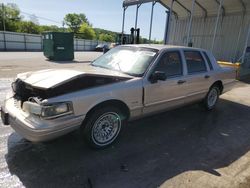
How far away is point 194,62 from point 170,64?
0.92 metres

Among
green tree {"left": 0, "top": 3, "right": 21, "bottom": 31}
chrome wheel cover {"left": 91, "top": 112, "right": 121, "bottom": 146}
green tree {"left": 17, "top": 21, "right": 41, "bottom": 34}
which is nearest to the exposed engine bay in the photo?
chrome wheel cover {"left": 91, "top": 112, "right": 121, "bottom": 146}

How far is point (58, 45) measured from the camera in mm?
17250

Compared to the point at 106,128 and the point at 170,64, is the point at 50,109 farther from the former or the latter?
the point at 170,64

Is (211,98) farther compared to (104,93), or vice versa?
(211,98)

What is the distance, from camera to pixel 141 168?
3107 mm

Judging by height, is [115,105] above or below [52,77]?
below

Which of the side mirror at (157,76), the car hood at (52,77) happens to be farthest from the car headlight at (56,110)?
the side mirror at (157,76)

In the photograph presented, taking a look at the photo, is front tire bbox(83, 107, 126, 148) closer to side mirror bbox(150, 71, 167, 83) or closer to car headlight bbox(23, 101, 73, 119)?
car headlight bbox(23, 101, 73, 119)

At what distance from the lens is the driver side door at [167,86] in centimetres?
399

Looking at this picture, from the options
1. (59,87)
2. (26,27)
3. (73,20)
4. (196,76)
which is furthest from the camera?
(73,20)

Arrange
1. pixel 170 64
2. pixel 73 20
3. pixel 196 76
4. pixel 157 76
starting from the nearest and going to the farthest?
pixel 157 76 < pixel 170 64 < pixel 196 76 < pixel 73 20

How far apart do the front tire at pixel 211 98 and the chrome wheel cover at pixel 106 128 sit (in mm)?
2987

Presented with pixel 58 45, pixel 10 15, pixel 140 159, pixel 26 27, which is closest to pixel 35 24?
pixel 26 27

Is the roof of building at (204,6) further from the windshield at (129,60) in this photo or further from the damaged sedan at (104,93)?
the windshield at (129,60)
